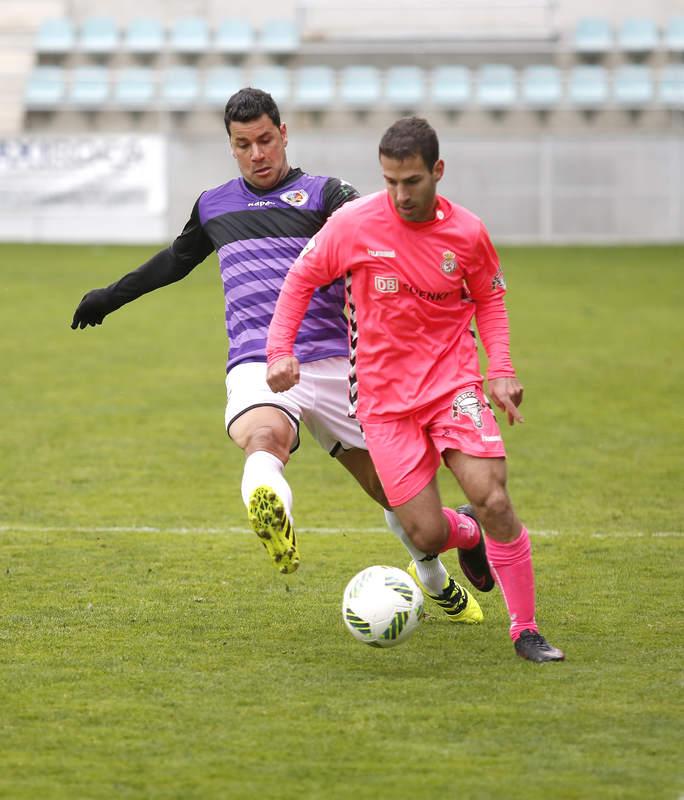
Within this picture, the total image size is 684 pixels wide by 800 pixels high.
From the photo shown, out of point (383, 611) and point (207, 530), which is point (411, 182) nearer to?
point (383, 611)

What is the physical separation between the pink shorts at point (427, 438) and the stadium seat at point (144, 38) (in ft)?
86.6

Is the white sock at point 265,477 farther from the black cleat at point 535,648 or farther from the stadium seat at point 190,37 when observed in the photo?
the stadium seat at point 190,37

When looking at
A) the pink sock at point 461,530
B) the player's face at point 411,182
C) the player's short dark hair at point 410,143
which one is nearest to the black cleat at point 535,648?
the pink sock at point 461,530

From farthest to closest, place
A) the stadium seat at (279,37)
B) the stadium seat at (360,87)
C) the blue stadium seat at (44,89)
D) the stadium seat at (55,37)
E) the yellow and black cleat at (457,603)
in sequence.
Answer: the stadium seat at (55,37) → the stadium seat at (279,37) → the blue stadium seat at (44,89) → the stadium seat at (360,87) → the yellow and black cleat at (457,603)

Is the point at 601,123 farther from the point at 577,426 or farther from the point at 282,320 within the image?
the point at 282,320

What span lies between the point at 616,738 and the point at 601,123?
2611 cm

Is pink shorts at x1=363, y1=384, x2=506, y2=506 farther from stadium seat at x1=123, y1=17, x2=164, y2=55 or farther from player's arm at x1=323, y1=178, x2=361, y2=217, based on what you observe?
stadium seat at x1=123, y1=17, x2=164, y2=55

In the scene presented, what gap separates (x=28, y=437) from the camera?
9953mm

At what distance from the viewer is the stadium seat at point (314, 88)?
28.7 meters

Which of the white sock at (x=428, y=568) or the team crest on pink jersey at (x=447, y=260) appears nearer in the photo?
the team crest on pink jersey at (x=447, y=260)

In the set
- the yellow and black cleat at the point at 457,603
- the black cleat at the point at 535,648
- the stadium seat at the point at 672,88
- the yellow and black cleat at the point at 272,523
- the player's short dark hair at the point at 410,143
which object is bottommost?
the stadium seat at the point at 672,88

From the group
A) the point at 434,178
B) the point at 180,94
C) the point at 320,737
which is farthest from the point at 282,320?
the point at 180,94

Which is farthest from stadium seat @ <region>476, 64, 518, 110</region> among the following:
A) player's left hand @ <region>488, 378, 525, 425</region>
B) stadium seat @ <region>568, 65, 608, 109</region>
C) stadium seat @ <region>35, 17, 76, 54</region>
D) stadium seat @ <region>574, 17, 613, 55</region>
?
player's left hand @ <region>488, 378, 525, 425</region>

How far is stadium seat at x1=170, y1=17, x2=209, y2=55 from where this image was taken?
29828mm
